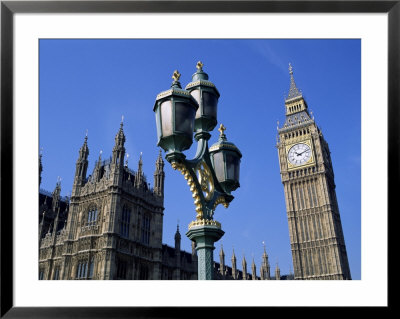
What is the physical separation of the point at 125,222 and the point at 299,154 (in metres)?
37.2

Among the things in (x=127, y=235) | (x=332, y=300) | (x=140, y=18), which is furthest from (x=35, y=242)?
(x=127, y=235)

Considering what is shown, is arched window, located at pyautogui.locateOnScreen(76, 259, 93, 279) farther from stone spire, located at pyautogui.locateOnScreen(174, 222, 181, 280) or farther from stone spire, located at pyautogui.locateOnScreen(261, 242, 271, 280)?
stone spire, located at pyautogui.locateOnScreen(261, 242, 271, 280)

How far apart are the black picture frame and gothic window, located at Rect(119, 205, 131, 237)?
3070 cm

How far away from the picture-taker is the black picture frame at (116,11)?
3750mm

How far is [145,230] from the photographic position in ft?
121

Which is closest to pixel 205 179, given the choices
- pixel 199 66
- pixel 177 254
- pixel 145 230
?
pixel 199 66

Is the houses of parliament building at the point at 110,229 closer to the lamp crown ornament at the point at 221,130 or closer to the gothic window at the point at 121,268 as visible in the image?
the gothic window at the point at 121,268

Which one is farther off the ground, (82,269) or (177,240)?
(177,240)

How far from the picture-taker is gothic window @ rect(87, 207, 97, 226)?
34312mm

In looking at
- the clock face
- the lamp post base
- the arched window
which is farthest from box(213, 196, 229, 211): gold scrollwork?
the clock face

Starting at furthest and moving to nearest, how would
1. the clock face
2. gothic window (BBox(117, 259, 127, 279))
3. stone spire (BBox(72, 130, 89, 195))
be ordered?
1. the clock face
2. stone spire (BBox(72, 130, 89, 195))
3. gothic window (BBox(117, 259, 127, 279))

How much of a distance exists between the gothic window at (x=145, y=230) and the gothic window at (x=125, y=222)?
6.58 feet

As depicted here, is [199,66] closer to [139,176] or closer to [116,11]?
[116,11]

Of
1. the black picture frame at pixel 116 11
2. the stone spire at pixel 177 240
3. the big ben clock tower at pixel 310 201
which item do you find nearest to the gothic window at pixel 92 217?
the stone spire at pixel 177 240
